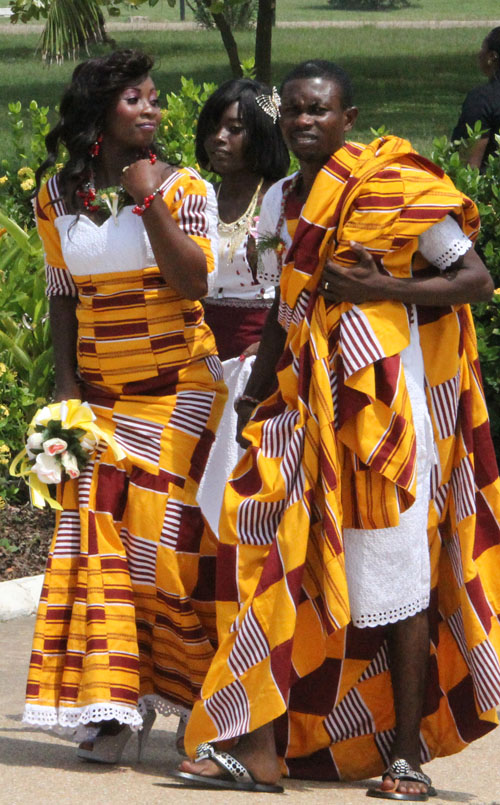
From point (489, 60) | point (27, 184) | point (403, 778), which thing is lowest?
point (403, 778)

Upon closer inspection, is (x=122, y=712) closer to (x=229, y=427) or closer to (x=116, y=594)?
(x=116, y=594)

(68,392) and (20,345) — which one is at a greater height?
(68,392)

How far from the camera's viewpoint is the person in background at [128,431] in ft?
12.9

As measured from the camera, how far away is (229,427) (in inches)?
176

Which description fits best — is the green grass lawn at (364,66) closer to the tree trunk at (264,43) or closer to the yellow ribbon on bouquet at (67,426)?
the tree trunk at (264,43)

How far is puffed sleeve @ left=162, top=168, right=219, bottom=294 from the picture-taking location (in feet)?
13.1

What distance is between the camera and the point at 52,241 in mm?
4164

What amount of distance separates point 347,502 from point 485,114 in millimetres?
3783

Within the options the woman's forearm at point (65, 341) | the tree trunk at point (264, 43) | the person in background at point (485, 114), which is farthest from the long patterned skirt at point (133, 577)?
the tree trunk at point (264, 43)

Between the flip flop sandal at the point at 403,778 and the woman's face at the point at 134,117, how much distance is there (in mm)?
1931

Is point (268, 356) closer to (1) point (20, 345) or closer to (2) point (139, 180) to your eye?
(2) point (139, 180)

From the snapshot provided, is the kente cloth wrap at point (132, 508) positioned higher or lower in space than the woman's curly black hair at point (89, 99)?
lower

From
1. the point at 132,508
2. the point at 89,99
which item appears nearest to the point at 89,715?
the point at 132,508

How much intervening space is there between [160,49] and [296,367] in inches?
1077
